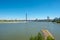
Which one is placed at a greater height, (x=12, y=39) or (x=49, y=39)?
(x=49, y=39)

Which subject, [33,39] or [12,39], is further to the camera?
[12,39]

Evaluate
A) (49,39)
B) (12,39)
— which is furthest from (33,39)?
(12,39)

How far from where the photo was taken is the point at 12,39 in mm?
13875

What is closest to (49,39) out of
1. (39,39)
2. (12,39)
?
(39,39)

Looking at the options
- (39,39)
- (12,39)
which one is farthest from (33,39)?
(12,39)

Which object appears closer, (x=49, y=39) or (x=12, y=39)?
(x=49, y=39)

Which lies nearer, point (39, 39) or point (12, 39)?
point (39, 39)

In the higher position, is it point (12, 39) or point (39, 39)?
point (39, 39)

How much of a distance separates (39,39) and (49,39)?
0.71 metres

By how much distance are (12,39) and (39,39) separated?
536 centimetres

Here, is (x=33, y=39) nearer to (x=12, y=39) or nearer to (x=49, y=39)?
(x=49, y=39)

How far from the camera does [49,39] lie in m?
8.99

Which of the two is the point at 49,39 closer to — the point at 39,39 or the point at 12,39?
the point at 39,39

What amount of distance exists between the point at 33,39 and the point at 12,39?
508 cm
